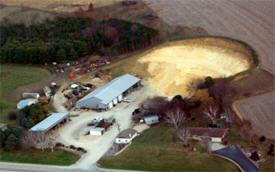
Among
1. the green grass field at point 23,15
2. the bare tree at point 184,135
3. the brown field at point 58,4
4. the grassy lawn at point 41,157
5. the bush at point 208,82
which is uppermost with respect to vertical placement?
the brown field at point 58,4

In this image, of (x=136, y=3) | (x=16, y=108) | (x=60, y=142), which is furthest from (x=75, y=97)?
(x=136, y=3)

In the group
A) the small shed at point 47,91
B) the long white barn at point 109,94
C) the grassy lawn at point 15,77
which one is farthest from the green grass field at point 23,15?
the long white barn at point 109,94

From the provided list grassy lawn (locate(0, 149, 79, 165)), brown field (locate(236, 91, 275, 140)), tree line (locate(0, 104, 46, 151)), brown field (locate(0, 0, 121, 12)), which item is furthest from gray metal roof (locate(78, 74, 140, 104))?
brown field (locate(0, 0, 121, 12))

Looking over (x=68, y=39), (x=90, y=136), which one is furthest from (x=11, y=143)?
(x=68, y=39)

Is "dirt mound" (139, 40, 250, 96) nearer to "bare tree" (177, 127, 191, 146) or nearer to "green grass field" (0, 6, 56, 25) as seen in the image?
"bare tree" (177, 127, 191, 146)

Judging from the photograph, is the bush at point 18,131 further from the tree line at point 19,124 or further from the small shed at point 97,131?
the small shed at point 97,131

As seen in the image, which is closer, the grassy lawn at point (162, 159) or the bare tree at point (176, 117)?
the grassy lawn at point (162, 159)

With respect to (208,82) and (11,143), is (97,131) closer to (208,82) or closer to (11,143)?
(11,143)
